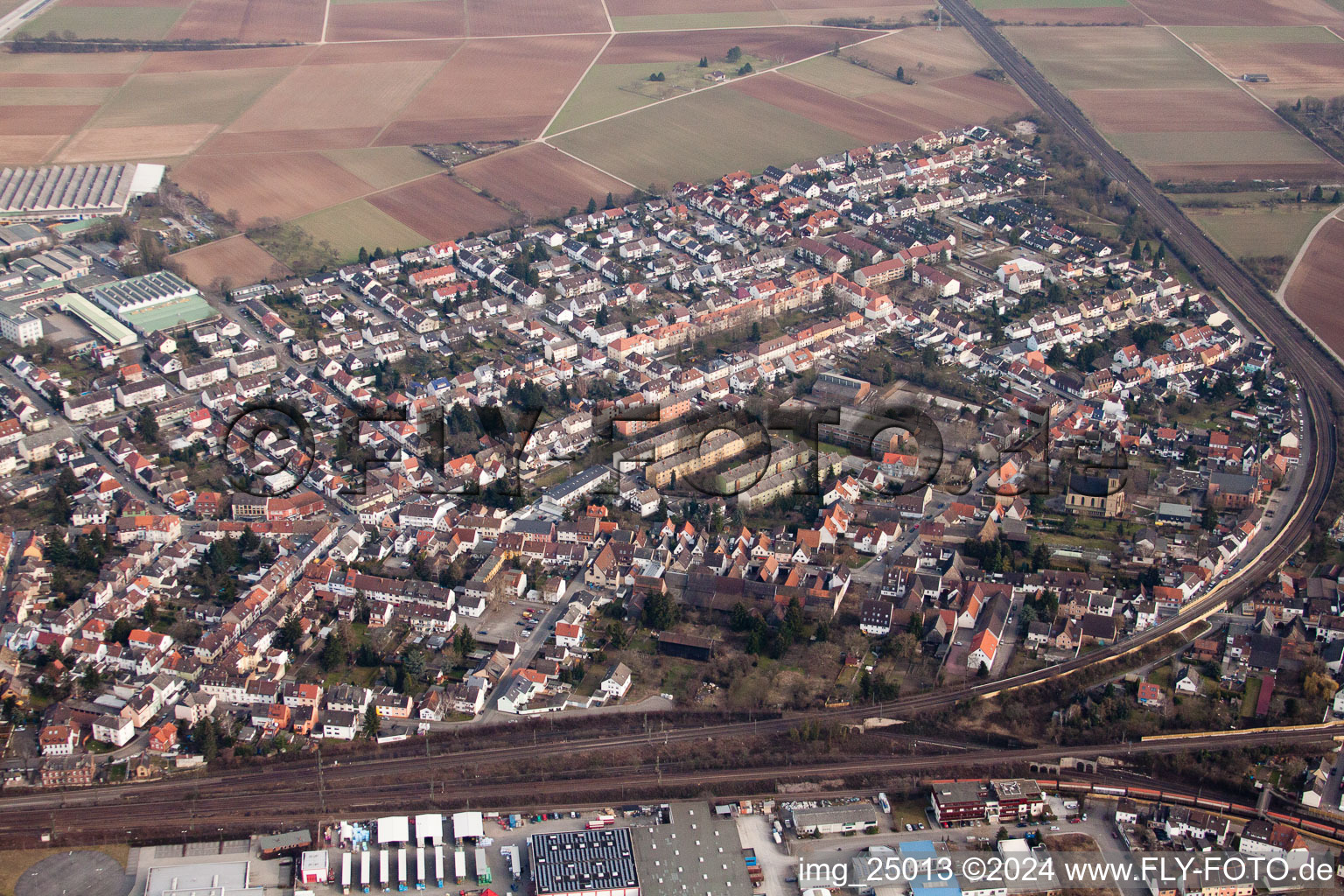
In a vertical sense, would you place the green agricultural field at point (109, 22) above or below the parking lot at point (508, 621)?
above

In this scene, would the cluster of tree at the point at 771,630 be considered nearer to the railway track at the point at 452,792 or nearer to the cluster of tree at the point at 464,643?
the railway track at the point at 452,792

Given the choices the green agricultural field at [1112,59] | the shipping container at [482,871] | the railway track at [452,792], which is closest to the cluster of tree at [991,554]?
the railway track at [452,792]

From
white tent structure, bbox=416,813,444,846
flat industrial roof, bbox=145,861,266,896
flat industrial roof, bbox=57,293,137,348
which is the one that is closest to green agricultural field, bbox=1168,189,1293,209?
flat industrial roof, bbox=57,293,137,348

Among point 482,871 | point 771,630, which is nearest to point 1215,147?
point 771,630

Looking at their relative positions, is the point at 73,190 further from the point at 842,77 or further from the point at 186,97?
the point at 842,77

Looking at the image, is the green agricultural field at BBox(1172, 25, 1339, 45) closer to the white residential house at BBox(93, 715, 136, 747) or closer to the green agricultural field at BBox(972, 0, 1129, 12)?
the green agricultural field at BBox(972, 0, 1129, 12)

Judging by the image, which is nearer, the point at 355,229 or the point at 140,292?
the point at 140,292
